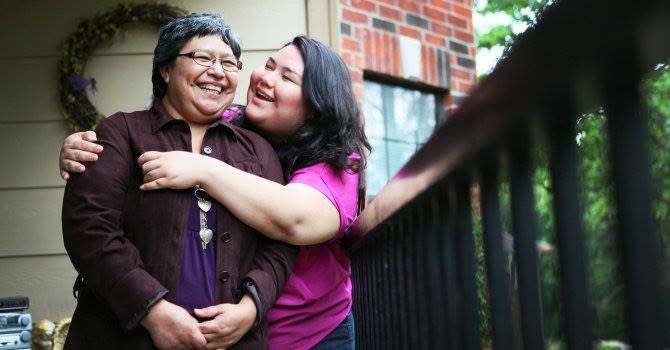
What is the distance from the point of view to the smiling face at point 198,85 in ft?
5.44

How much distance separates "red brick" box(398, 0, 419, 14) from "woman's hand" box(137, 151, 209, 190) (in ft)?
9.95

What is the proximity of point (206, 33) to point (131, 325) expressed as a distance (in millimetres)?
640

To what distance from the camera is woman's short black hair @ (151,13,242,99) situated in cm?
169

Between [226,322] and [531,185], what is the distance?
869mm

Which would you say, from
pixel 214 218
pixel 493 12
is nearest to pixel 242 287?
pixel 214 218

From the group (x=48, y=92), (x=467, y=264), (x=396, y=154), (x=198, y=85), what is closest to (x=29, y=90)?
(x=48, y=92)

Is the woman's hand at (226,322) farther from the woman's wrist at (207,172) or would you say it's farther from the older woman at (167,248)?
the woman's wrist at (207,172)

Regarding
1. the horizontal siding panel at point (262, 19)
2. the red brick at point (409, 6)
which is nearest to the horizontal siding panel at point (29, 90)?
the horizontal siding panel at point (262, 19)

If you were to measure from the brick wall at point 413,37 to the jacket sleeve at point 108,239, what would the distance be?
8.16 feet

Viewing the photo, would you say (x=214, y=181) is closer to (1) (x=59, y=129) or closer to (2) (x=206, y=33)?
(2) (x=206, y=33)

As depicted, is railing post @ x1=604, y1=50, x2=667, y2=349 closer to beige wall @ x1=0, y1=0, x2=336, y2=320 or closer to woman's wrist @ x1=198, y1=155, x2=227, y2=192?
woman's wrist @ x1=198, y1=155, x2=227, y2=192

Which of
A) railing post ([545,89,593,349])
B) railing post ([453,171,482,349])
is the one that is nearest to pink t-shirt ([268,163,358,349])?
railing post ([453,171,482,349])

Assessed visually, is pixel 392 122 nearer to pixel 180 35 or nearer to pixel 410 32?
pixel 410 32

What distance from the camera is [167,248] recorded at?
1475mm
